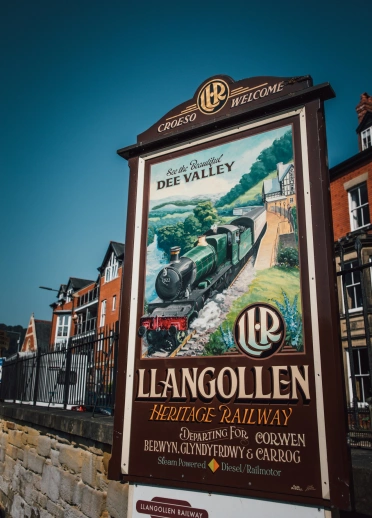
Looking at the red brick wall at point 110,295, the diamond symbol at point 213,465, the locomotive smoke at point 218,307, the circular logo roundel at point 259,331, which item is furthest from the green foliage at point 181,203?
the red brick wall at point 110,295

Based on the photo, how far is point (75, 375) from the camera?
6992 mm

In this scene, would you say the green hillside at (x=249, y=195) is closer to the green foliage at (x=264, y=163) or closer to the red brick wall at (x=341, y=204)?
the green foliage at (x=264, y=163)

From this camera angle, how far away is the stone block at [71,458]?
200 inches

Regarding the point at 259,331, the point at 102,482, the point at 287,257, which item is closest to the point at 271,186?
the point at 287,257

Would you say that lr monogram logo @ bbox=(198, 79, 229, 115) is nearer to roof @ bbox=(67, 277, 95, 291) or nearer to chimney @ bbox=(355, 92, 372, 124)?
chimney @ bbox=(355, 92, 372, 124)

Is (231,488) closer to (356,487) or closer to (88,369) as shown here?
(356,487)

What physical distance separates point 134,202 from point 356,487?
2.82m

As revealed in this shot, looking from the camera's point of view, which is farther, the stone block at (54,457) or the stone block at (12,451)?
the stone block at (12,451)

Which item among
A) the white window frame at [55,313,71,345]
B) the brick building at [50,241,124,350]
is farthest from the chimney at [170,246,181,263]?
the white window frame at [55,313,71,345]

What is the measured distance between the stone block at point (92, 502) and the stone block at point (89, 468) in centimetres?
8

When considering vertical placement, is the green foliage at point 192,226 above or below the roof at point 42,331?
below

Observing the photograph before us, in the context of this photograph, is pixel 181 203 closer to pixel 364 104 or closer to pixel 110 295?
pixel 364 104

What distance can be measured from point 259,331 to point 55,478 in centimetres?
407

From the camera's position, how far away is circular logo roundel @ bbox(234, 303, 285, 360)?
9.80 feet
